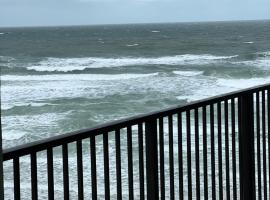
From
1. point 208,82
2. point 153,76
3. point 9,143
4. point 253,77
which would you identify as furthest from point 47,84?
point 9,143

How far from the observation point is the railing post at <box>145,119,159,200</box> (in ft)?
8.91

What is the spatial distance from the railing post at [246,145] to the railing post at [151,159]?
2.72ft

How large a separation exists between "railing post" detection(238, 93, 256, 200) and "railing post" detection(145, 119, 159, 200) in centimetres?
83

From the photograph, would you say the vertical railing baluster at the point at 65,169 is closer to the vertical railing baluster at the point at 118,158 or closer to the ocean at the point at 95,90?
the vertical railing baluster at the point at 118,158

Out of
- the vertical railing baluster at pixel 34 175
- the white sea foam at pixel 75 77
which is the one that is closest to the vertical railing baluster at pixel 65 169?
the vertical railing baluster at pixel 34 175

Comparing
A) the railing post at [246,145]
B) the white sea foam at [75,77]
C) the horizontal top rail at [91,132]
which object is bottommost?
the white sea foam at [75,77]

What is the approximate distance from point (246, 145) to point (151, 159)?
92 centimetres

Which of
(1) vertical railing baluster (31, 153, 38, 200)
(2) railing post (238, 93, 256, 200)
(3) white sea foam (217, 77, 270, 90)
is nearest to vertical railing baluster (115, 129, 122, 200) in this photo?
(1) vertical railing baluster (31, 153, 38, 200)

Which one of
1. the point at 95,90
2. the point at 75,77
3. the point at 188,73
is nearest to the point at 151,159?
the point at 95,90

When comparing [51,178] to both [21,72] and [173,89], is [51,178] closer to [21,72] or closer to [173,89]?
[173,89]

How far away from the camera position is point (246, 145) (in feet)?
11.3

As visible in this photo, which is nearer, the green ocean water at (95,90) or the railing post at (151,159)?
the railing post at (151,159)

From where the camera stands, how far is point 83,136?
229cm

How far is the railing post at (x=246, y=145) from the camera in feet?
11.2
